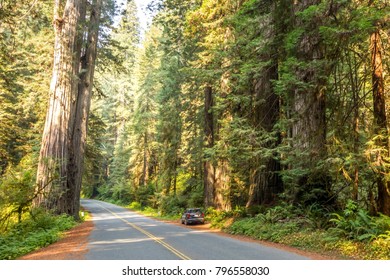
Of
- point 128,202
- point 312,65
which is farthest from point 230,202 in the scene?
point 128,202

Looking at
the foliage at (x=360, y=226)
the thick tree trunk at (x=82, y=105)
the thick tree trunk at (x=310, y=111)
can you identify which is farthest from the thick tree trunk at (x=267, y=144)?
the thick tree trunk at (x=82, y=105)

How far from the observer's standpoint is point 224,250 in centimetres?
1063

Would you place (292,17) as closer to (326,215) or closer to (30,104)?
(326,215)

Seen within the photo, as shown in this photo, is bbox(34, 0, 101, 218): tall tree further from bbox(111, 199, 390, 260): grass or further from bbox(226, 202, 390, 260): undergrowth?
bbox(226, 202, 390, 260): undergrowth

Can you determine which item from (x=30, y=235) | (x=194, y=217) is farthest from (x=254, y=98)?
(x=30, y=235)

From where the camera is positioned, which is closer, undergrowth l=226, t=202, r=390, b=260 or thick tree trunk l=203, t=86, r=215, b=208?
undergrowth l=226, t=202, r=390, b=260

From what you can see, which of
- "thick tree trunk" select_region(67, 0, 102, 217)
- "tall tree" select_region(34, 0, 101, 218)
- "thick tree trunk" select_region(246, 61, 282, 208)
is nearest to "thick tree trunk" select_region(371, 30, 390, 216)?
"thick tree trunk" select_region(246, 61, 282, 208)

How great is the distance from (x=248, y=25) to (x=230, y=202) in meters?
12.1

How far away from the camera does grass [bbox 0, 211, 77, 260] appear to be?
33.8 ft

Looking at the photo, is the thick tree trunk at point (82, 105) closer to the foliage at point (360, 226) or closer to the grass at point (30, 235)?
the grass at point (30, 235)

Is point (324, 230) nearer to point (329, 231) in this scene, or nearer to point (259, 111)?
point (329, 231)

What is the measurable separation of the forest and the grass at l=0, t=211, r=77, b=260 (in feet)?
0.65

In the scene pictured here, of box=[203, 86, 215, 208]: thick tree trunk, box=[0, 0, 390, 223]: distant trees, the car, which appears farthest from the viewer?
box=[203, 86, 215, 208]: thick tree trunk

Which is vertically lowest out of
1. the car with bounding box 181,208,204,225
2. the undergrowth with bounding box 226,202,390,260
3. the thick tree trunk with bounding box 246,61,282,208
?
the car with bounding box 181,208,204,225
